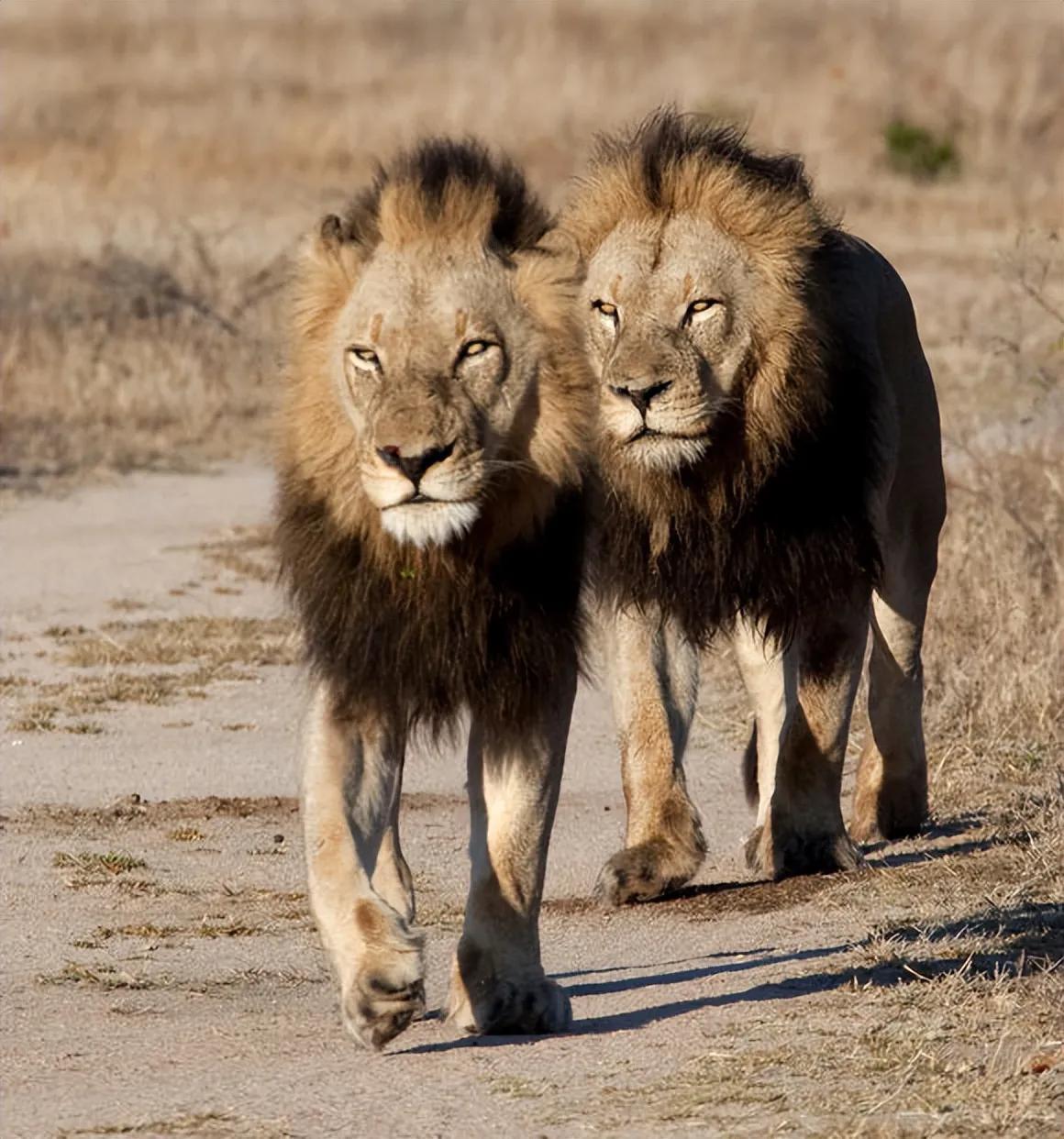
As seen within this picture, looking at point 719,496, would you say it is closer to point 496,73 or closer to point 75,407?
point 75,407

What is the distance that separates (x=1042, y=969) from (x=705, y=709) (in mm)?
3576

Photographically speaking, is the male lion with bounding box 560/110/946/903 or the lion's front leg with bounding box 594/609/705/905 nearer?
the male lion with bounding box 560/110/946/903

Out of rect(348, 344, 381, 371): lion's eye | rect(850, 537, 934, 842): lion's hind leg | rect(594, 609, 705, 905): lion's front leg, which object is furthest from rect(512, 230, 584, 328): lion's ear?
rect(850, 537, 934, 842): lion's hind leg

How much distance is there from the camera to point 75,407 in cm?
1428

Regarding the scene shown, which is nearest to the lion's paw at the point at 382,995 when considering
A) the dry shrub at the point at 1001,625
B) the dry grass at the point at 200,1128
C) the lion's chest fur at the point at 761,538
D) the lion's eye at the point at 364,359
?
the dry grass at the point at 200,1128

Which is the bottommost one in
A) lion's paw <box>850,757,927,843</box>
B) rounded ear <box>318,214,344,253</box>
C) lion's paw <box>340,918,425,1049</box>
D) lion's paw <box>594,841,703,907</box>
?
lion's paw <box>850,757,927,843</box>

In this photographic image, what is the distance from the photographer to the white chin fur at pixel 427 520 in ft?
14.0

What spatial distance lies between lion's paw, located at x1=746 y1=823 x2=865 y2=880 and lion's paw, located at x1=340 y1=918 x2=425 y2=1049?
79.5 inches

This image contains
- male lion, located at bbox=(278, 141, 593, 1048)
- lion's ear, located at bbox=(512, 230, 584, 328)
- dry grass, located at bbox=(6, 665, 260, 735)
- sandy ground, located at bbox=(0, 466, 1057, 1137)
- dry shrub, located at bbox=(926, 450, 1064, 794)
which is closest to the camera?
sandy ground, located at bbox=(0, 466, 1057, 1137)

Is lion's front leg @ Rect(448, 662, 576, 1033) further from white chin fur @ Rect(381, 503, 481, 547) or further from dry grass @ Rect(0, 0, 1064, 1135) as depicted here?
A: white chin fur @ Rect(381, 503, 481, 547)

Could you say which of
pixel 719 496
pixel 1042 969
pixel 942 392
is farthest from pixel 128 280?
pixel 1042 969

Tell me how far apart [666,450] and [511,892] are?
132 cm

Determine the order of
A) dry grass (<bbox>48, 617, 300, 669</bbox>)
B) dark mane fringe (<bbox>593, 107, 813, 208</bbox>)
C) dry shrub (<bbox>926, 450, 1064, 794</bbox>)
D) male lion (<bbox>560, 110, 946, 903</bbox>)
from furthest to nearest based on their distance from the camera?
dry grass (<bbox>48, 617, 300, 669</bbox>), dry shrub (<bbox>926, 450, 1064, 794</bbox>), dark mane fringe (<bbox>593, 107, 813, 208</bbox>), male lion (<bbox>560, 110, 946, 903</bbox>)

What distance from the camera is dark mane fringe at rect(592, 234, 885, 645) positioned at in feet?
19.0
